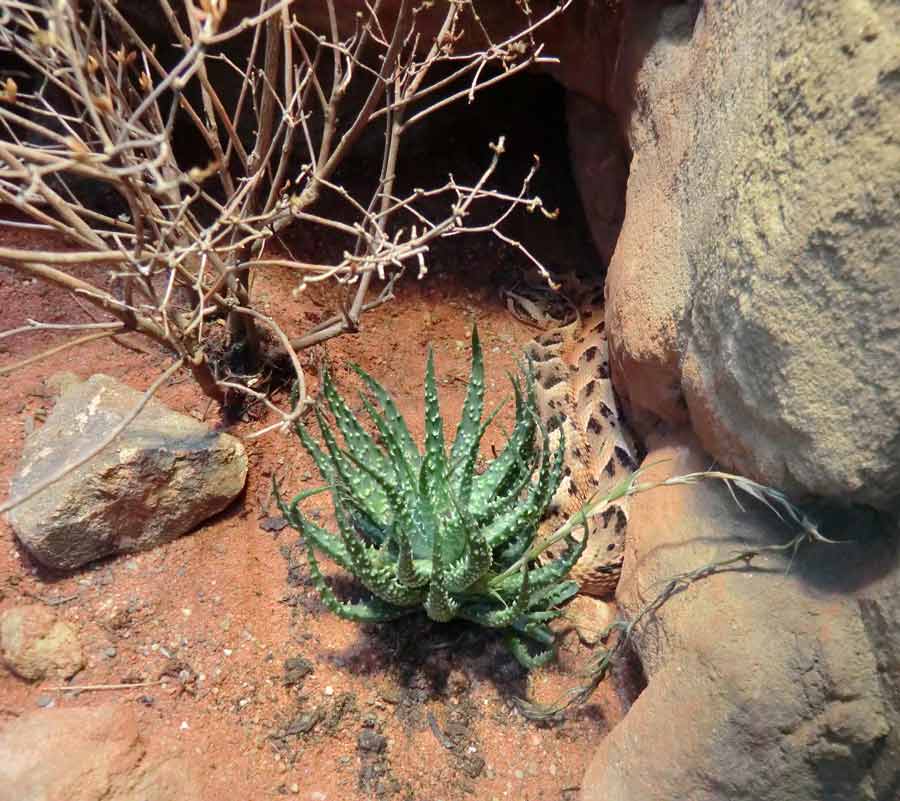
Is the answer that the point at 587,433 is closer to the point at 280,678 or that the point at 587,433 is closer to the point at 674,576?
the point at 674,576

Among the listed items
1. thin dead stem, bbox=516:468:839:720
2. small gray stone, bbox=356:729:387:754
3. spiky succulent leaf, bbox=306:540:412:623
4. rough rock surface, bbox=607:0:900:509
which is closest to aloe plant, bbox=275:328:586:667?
spiky succulent leaf, bbox=306:540:412:623

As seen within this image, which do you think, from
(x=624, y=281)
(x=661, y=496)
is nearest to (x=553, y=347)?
(x=624, y=281)

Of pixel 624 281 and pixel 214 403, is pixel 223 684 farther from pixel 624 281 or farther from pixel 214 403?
pixel 624 281

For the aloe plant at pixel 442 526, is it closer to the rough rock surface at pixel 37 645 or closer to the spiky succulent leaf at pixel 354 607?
the spiky succulent leaf at pixel 354 607

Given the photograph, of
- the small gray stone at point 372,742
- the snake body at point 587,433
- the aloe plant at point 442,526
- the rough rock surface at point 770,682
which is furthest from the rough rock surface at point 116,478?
the rough rock surface at point 770,682

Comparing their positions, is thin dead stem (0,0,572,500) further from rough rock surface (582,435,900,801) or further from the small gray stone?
rough rock surface (582,435,900,801)

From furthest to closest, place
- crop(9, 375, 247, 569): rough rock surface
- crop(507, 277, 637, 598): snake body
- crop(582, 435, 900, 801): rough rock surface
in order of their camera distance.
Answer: crop(507, 277, 637, 598): snake body, crop(9, 375, 247, 569): rough rock surface, crop(582, 435, 900, 801): rough rock surface

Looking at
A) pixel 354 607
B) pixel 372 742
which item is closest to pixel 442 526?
A: pixel 354 607
